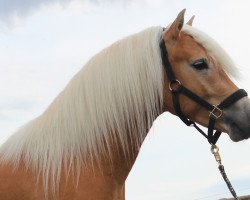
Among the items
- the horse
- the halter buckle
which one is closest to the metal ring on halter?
the horse

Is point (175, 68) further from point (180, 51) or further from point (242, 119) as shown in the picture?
point (242, 119)

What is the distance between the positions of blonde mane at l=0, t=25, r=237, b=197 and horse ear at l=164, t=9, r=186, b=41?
0.39 ft

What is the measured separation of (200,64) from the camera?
3.51 m

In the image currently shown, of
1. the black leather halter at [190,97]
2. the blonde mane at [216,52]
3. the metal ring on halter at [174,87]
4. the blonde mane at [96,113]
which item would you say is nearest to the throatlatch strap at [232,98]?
the black leather halter at [190,97]

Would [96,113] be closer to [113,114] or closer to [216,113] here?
[113,114]

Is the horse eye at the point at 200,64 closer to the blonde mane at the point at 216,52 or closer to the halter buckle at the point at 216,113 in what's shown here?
the blonde mane at the point at 216,52

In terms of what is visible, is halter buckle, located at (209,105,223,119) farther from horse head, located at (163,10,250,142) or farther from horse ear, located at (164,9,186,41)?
horse ear, located at (164,9,186,41)

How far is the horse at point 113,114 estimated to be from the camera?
316cm

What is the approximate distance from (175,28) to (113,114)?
0.92 meters

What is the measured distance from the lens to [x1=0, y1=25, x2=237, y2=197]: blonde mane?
3.27 m

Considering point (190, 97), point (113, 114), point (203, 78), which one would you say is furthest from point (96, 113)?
point (203, 78)

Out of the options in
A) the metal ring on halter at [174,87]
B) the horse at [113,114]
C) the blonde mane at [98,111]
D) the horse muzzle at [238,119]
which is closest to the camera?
the horse at [113,114]

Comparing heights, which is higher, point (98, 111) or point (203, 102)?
point (98, 111)

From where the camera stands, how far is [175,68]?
359 cm
